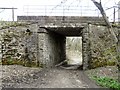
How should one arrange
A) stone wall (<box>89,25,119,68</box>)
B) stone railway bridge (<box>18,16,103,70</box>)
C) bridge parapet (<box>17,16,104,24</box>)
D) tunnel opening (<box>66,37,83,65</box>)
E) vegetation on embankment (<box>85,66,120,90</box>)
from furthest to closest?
tunnel opening (<box>66,37,83,65</box>)
bridge parapet (<box>17,16,104,24</box>)
stone railway bridge (<box>18,16,103,70</box>)
stone wall (<box>89,25,119,68</box>)
vegetation on embankment (<box>85,66,120,90</box>)

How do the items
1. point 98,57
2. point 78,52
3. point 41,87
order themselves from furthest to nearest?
point 78,52, point 98,57, point 41,87

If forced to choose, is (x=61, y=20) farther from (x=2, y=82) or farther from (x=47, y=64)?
(x=2, y=82)

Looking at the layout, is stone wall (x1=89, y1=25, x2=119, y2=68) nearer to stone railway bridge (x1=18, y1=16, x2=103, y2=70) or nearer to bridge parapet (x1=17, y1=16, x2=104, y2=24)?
stone railway bridge (x1=18, y1=16, x2=103, y2=70)

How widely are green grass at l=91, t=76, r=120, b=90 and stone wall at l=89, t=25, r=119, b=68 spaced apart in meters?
2.98


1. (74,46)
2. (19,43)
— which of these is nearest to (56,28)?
(19,43)

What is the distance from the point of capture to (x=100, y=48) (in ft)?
41.8

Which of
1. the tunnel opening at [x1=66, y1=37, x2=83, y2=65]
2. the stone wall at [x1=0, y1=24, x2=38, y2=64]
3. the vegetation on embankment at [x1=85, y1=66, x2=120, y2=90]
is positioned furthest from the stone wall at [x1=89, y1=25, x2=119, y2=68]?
the tunnel opening at [x1=66, y1=37, x2=83, y2=65]

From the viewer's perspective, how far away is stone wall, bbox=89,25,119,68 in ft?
41.6

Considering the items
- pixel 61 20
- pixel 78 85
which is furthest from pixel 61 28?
pixel 78 85

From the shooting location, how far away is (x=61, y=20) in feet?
43.9

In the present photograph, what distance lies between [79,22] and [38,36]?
7.36ft

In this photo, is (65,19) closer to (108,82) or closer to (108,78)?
(108,78)

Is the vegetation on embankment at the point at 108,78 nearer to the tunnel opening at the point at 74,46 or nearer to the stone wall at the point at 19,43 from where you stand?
the stone wall at the point at 19,43

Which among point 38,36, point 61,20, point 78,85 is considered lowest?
point 78,85
